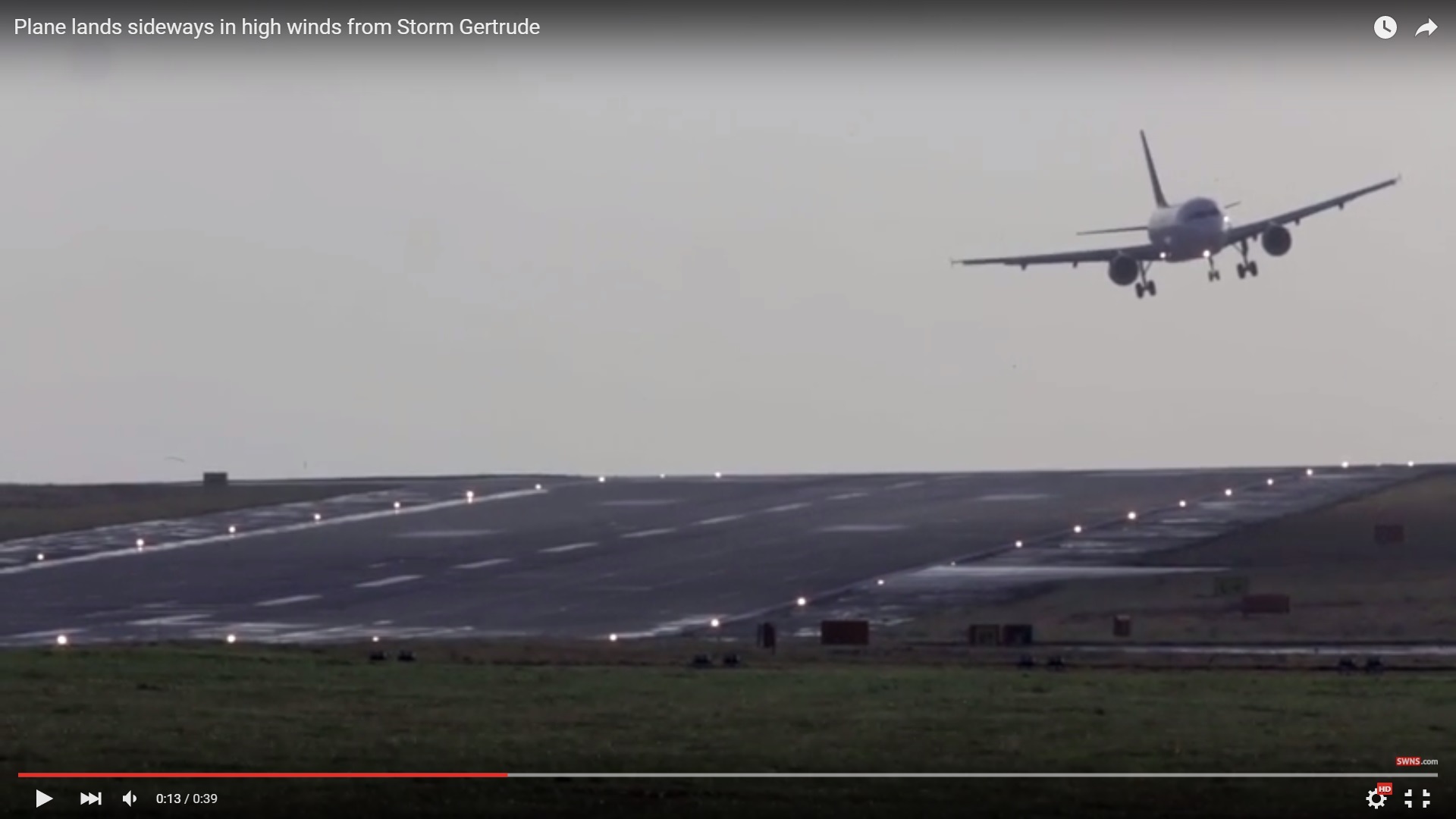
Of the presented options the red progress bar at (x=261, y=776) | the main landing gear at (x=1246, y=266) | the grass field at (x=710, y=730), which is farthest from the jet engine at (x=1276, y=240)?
the red progress bar at (x=261, y=776)

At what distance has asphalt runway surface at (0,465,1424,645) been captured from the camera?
174 feet

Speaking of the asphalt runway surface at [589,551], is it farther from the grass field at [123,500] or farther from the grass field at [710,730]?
the grass field at [710,730]

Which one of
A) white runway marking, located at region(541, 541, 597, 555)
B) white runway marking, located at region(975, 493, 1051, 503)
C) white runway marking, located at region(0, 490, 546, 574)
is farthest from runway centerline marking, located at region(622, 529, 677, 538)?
white runway marking, located at region(975, 493, 1051, 503)

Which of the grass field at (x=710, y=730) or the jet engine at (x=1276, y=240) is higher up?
the jet engine at (x=1276, y=240)

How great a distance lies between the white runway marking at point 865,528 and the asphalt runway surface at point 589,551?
0.52 ft

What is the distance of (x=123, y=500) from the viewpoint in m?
95.1

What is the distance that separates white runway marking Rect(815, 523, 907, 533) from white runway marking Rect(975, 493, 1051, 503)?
1115 cm

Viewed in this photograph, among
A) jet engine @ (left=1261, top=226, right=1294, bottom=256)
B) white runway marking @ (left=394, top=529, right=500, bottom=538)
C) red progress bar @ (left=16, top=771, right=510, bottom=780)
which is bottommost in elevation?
red progress bar @ (left=16, top=771, right=510, bottom=780)

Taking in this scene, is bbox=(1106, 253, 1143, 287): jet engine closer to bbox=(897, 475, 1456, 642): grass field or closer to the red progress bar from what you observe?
bbox=(897, 475, 1456, 642): grass field

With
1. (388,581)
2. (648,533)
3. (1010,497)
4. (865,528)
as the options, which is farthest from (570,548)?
(1010,497)

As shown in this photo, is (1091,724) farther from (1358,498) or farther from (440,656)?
(1358,498)

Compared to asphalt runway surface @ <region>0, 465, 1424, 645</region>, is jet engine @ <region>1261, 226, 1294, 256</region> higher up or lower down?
higher up

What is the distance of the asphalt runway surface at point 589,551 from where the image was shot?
5294 cm

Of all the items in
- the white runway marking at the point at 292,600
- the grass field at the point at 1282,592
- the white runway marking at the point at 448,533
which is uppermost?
the white runway marking at the point at 448,533
